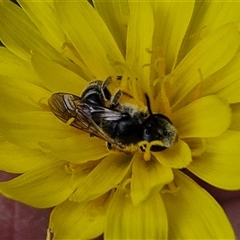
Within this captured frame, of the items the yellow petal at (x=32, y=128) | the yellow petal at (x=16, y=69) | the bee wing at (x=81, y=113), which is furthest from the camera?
the yellow petal at (x=16, y=69)

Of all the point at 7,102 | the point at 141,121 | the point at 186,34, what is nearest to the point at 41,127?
the point at 7,102

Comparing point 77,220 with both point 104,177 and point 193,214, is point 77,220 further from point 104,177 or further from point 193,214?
point 193,214

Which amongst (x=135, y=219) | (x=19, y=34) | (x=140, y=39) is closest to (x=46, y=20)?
(x=19, y=34)

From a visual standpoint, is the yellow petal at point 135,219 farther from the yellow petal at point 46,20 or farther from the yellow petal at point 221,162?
the yellow petal at point 46,20

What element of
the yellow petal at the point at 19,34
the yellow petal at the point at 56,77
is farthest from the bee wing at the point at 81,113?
the yellow petal at the point at 19,34

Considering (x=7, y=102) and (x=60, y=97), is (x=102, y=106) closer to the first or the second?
(x=60, y=97)
